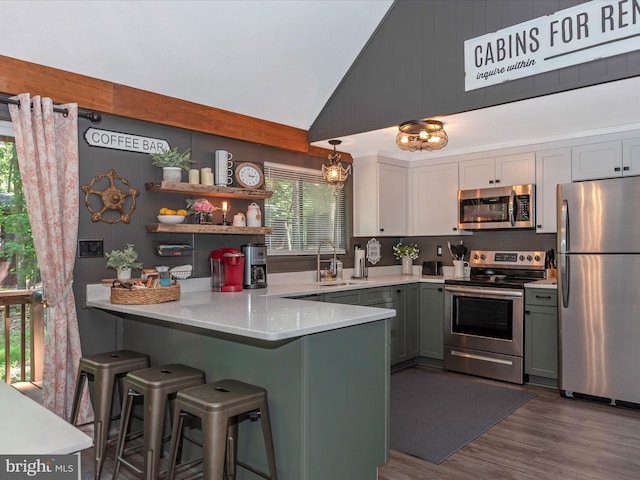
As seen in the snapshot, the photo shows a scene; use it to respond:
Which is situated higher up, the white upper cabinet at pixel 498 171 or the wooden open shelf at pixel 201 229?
the white upper cabinet at pixel 498 171

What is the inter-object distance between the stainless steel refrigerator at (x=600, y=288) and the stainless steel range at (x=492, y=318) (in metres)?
0.42

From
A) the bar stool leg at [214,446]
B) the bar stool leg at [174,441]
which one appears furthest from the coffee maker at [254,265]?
the bar stool leg at [214,446]

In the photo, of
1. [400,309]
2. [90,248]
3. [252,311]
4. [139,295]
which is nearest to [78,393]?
[139,295]

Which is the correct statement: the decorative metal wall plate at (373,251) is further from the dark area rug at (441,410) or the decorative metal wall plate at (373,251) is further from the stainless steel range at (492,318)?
the dark area rug at (441,410)

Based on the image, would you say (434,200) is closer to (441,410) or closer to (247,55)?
(441,410)

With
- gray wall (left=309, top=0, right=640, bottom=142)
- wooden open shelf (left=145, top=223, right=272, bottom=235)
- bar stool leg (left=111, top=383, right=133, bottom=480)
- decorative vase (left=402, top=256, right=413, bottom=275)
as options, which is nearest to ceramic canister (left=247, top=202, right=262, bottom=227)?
wooden open shelf (left=145, top=223, right=272, bottom=235)

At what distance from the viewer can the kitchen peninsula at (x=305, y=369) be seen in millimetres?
A: 2107

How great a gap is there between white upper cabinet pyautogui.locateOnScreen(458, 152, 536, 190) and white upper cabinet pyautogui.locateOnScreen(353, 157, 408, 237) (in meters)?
0.71

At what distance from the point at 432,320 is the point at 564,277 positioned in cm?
141

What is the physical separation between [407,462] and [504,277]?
2.66 meters

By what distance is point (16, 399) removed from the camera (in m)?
1.43

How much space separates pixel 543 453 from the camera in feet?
9.55

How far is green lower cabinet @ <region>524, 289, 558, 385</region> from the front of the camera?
4180 millimetres

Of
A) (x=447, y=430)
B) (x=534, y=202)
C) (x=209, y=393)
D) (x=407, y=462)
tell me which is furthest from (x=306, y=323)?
A: (x=534, y=202)
